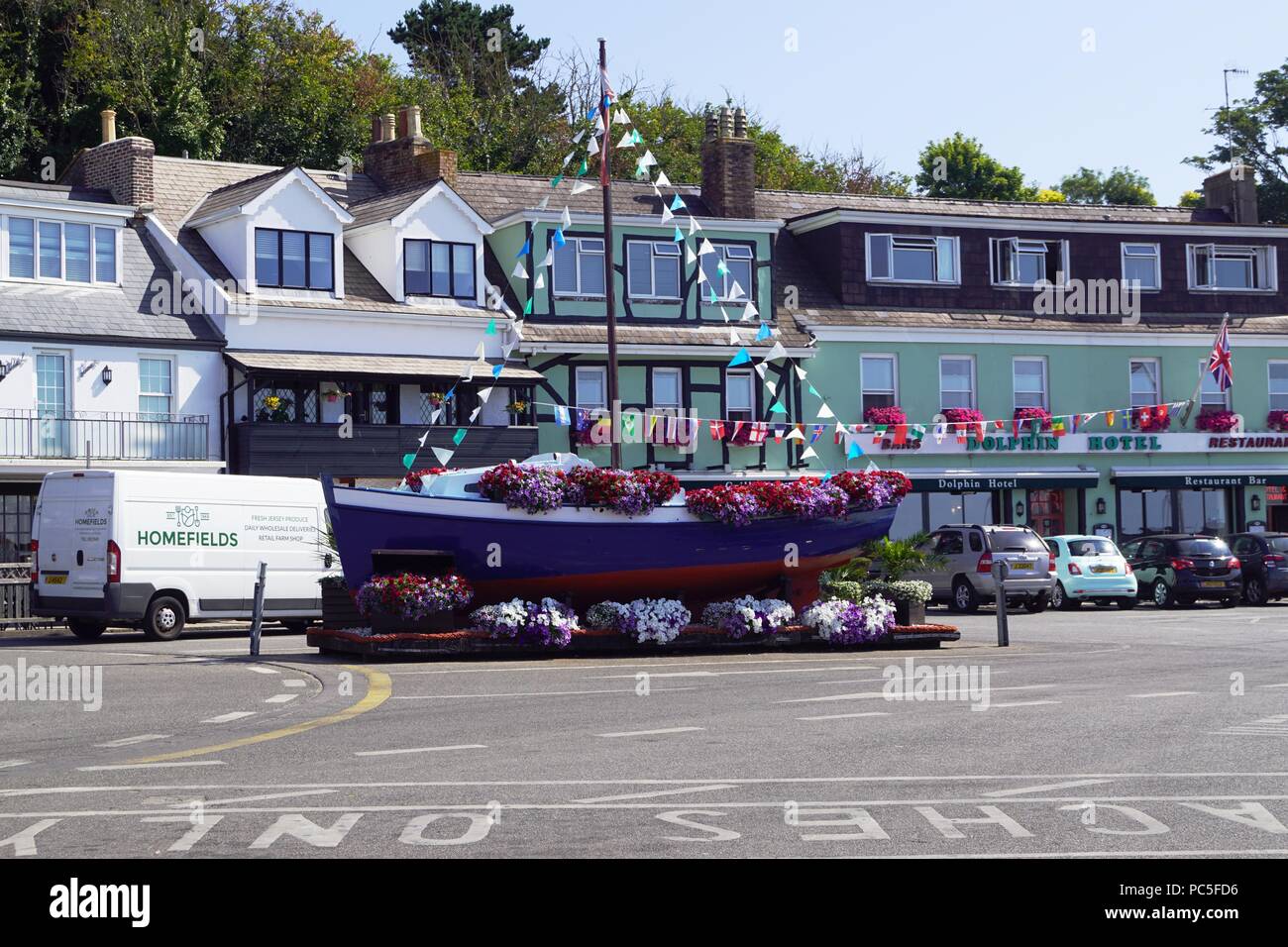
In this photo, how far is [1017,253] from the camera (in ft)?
153

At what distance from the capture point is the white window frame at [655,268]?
1658 inches

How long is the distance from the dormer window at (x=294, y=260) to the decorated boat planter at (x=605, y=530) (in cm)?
1635

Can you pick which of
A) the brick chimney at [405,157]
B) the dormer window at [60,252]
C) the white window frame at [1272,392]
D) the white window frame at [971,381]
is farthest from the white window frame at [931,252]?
the dormer window at [60,252]

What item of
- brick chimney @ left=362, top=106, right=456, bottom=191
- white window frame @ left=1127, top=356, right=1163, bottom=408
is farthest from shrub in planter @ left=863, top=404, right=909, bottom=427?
brick chimney @ left=362, top=106, right=456, bottom=191

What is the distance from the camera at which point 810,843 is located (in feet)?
27.1

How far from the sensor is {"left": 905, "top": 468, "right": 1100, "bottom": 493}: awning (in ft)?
145

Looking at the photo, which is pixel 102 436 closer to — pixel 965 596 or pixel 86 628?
pixel 86 628

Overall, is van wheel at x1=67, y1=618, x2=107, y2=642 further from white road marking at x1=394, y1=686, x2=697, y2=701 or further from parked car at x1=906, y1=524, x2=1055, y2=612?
parked car at x1=906, y1=524, x2=1055, y2=612

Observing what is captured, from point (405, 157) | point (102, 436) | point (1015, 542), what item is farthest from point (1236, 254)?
point (102, 436)

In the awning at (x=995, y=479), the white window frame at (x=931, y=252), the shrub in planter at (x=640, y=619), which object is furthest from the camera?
the white window frame at (x=931, y=252)

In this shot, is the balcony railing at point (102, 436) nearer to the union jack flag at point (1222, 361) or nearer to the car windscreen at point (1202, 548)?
the car windscreen at point (1202, 548)

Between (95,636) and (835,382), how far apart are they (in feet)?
71.1
